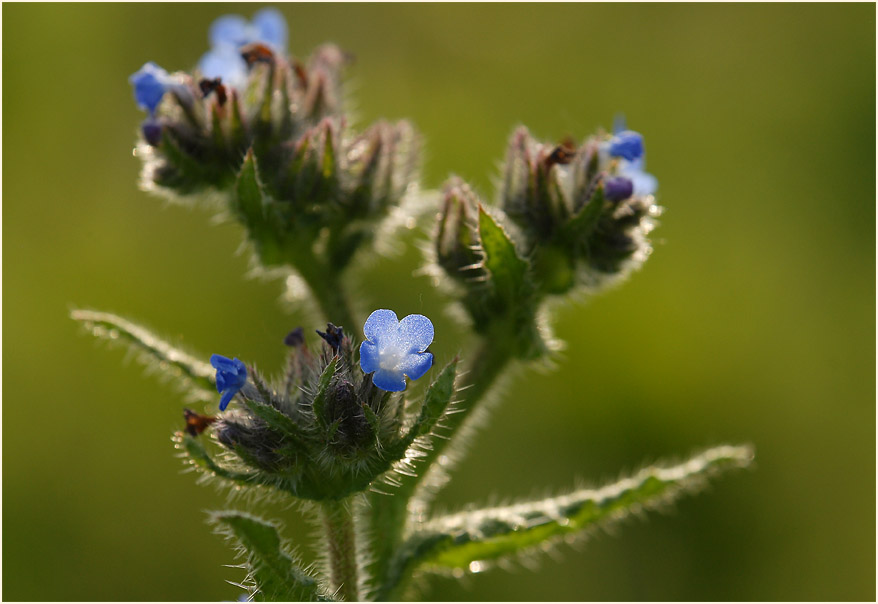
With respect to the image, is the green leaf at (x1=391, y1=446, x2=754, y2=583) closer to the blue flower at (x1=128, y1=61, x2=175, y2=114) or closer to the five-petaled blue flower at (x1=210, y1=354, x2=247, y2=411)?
the five-petaled blue flower at (x1=210, y1=354, x2=247, y2=411)

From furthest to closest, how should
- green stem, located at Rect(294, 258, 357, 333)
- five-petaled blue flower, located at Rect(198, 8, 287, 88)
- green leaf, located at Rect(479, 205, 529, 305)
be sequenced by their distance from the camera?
five-petaled blue flower, located at Rect(198, 8, 287, 88) < green stem, located at Rect(294, 258, 357, 333) < green leaf, located at Rect(479, 205, 529, 305)

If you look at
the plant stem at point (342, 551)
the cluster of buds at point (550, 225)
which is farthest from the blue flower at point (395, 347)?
the cluster of buds at point (550, 225)

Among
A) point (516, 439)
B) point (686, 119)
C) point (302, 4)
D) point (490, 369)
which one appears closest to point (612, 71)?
point (686, 119)

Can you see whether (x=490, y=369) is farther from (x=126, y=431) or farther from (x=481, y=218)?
(x=126, y=431)

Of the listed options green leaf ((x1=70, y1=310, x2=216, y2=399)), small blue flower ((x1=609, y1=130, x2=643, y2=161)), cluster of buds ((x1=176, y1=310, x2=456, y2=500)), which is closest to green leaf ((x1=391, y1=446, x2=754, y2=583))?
cluster of buds ((x1=176, y1=310, x2=456, y2=500))

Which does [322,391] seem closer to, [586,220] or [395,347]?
[395,347]

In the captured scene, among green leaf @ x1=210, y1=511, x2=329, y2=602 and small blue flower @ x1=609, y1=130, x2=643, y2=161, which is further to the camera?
small blue flower @ x1=609, y1=130, x2=643, y2=161
